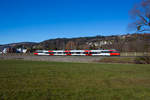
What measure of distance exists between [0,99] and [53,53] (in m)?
61.5

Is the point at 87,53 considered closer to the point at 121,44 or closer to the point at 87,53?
the point at 87,53

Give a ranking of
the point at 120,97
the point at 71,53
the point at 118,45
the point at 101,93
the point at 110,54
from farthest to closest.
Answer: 1. the point at 118,45
2. the point at 71,53
3. the point at 110,54
4. the point at 101,93
5. the point at 120,97

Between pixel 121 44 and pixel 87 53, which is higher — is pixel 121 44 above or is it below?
above

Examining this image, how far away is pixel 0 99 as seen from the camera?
5.80m

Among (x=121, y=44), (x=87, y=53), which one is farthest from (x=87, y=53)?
(x=121, y=44)

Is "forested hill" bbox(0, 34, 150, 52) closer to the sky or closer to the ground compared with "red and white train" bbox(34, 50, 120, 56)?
closer to the sky

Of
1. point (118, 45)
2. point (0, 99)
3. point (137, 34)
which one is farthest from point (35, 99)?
point (118, 45)

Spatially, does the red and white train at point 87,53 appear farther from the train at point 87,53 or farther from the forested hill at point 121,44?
the forested hill at point 121,44

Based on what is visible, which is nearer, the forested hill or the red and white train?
the forested hill

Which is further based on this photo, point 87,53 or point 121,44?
point 121,44

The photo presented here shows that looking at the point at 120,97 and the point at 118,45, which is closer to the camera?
the point at 120,97

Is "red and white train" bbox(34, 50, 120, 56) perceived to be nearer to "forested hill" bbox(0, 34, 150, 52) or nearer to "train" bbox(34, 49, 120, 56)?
"train" bbox(34, 49, 120, 56)

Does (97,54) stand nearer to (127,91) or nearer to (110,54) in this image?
(110,54)

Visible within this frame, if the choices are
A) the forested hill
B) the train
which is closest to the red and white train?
the train
